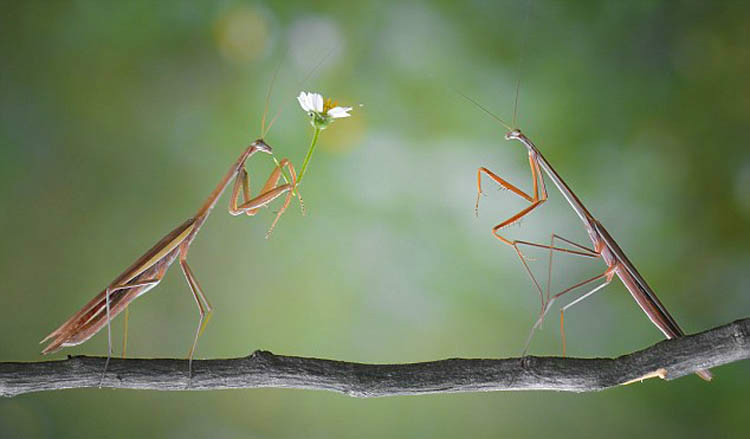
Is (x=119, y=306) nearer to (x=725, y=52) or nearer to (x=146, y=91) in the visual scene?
(x=146, y=91)

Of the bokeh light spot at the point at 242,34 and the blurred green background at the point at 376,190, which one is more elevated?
the bokeh light spot at the point at 242,34

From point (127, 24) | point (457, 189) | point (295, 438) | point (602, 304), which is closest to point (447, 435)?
point (295, 438)

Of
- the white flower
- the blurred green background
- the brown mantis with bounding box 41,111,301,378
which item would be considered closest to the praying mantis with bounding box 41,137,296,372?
the brown mantis with bounding box 41,111,301,378

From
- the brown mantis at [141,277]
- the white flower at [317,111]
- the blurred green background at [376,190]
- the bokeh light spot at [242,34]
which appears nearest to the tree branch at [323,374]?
the brown mantis at [141,277]

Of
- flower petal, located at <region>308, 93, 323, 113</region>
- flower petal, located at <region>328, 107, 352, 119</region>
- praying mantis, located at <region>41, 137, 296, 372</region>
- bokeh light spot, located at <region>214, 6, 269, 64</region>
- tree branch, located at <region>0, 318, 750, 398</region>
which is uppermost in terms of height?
bokeh light spot, located at <region>214, 6, 269, 64</region>

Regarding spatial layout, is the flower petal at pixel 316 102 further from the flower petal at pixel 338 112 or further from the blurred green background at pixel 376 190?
the blurred green background at pixel 376 190

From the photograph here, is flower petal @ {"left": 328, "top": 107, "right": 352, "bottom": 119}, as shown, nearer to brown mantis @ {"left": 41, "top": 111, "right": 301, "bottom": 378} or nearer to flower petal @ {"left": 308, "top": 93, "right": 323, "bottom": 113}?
flower petal @ {"left": 308, "top": 93, "right": 323, "bottom": 113}

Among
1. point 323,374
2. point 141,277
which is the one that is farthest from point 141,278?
point 323,374
